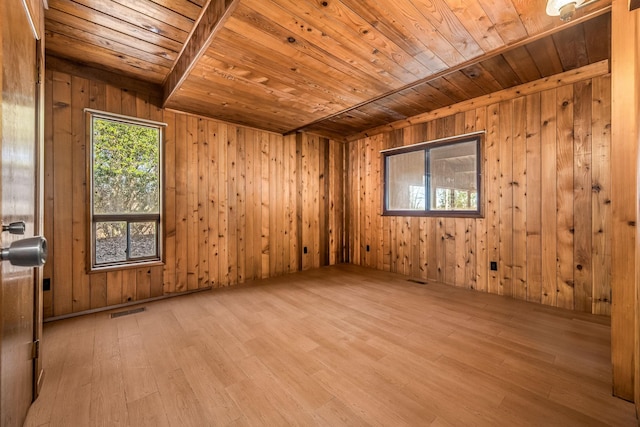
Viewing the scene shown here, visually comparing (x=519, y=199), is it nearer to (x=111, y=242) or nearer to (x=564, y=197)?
(x=564, y=197)

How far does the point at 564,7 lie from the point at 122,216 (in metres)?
4.14

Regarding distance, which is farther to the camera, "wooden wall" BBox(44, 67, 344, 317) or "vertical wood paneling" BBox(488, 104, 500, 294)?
"vertical wood paneling" BBox(488, 104, 500, 294)

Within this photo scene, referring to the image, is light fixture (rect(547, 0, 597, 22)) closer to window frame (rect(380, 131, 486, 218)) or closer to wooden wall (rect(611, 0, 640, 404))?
wooden wall (rect(611, 0, 640, 404))

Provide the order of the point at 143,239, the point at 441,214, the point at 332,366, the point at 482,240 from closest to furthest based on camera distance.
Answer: the point at 332,366 → the point at 143,239 → the point at 482,240 → the point at 441,214

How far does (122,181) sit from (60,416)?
233 centimetres

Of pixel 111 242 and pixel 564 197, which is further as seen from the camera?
pixel 111 242

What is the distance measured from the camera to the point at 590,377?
5.23ft

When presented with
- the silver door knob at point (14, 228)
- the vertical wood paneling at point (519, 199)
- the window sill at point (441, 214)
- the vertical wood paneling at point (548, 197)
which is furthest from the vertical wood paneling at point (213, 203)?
the vertical wood paneling at point (548, 197)

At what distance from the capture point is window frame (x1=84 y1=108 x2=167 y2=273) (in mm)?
2664

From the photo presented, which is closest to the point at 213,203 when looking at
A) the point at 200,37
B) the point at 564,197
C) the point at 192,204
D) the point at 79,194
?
the point at 192,204

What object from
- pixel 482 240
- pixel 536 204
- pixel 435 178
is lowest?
pixel 482 240

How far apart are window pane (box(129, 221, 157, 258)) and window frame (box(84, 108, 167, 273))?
0.03m

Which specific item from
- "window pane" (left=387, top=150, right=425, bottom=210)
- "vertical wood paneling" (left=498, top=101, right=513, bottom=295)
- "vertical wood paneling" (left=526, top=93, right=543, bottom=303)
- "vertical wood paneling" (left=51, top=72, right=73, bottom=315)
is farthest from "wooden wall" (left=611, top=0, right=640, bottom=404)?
"vertical wood paneling" (left=51, top=72, right=73, bottom=315)

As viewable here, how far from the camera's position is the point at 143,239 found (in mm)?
3047
